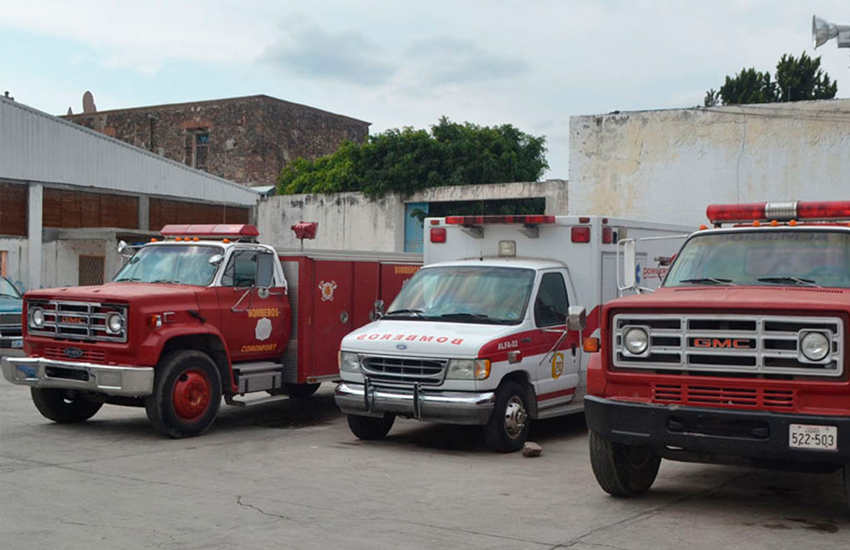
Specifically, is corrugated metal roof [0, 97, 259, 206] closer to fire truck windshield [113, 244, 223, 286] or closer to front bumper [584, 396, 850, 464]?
fire truck windshield [113, 244, 223, 286]

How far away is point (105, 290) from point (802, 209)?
7498 mm

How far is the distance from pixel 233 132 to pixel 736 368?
4040 cm

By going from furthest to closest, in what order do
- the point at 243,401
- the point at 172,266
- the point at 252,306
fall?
the point at 243,401
the point at 172,266
the point at 252,306

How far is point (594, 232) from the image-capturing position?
11445 mm

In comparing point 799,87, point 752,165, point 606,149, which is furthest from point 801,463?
point 799,87

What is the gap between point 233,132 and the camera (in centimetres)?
4519

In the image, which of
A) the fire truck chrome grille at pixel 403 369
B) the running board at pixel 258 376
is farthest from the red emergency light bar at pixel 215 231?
the fire truck chrome grille at pixel 403 369

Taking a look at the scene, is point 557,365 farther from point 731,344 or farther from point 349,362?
point 731,344

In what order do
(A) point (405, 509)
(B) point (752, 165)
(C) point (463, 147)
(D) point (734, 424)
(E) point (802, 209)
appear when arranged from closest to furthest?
(D) point (734, 424)
(A) point (405, 509)
(E) point (802, 209)
(B) point (752, 165)
(C) point (463, 147)

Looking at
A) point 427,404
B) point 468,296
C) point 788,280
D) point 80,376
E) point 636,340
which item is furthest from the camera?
point 468,296

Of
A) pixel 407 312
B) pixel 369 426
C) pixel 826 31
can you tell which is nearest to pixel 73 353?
pixel 369 426

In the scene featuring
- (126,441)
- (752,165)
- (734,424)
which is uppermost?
(752,165)

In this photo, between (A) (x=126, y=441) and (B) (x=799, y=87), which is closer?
(A) (x=126, y=441)

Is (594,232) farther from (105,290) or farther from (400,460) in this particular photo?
(105,290)
